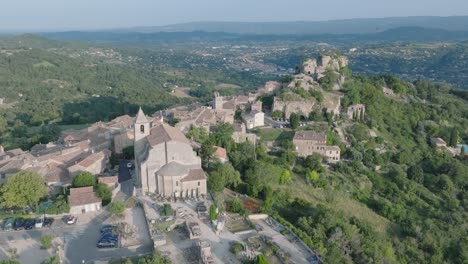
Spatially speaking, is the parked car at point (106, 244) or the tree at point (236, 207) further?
the tree at point (236, 207)

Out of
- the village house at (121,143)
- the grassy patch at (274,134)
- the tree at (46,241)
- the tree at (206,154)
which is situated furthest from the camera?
the grassy patch at (274,134)

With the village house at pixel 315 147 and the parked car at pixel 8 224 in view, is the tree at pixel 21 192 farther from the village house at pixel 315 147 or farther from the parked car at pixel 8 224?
the village house at pixel 315 147

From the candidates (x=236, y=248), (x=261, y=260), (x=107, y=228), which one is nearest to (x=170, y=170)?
(x=107, y=228)

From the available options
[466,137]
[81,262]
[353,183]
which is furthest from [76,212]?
[466,137]

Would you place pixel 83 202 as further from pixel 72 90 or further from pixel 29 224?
pixel 72 90

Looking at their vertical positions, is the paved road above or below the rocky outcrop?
below

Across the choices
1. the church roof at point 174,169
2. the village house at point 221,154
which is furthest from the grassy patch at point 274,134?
the church roof at point 174,169

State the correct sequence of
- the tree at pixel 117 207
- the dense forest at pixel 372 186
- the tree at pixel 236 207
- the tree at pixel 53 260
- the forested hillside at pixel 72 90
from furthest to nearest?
1. the forested hillside at pixel 72 90
2. the dense forest at pixel 372 186
3. the tree at pixel 236 207
4. the tree at pixel 117 207
5. the tree at pixel 53 260

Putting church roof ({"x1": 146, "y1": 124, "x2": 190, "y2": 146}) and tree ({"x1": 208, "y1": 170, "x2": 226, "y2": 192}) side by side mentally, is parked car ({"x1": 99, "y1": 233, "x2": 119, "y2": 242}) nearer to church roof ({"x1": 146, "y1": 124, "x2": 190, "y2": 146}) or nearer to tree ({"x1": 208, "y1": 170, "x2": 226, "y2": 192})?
church roof ({"x1": 146, "y1": 124, "x2": 190, "y2": 146})

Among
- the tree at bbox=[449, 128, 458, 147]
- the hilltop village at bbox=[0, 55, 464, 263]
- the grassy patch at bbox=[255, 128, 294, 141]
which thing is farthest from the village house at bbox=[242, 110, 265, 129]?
the tree at bbox=[449, 128, 458, 147]
